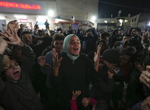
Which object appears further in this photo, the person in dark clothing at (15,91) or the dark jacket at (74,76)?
the dark jacket at (74,76)

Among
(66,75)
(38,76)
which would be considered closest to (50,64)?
(38,76)

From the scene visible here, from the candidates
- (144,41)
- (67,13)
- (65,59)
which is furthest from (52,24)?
(65,59)

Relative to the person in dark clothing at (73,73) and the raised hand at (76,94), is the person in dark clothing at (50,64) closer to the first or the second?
the person in dark clothing at (73,73)

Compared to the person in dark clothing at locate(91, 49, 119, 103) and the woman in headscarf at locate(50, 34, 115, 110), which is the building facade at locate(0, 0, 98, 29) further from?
the person in dark clothing at locate(91, 49, 119, 103)

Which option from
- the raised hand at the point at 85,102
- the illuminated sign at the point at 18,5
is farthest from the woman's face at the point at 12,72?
the illuminated sign at the point at 18,5

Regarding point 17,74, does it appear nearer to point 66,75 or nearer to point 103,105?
point 66,75

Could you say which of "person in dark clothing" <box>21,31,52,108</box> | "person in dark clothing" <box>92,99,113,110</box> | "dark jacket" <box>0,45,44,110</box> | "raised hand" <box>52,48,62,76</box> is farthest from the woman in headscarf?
"person in dark clothing" <box>92,99,113,110</box>

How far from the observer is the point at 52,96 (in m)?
2.17

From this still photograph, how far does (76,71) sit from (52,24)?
20.1m

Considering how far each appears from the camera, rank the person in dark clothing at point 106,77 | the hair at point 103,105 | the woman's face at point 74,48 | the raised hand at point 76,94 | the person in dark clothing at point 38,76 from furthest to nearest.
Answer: the hair at point 103,105, the person in dark clothing at point 38,76, the person in dark clothing at point 106,77, the woman's face at point 74,48, the raised hand at point 76,94

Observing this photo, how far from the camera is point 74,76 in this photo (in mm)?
1565

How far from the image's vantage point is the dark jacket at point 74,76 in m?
1.56

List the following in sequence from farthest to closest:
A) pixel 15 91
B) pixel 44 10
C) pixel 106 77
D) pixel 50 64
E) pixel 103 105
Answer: pixel 44 10 → pixel 103 105 → pixel 50 64 → pixel 106 77 → pixel 15 91

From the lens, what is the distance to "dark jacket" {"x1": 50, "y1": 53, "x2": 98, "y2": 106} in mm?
1564
